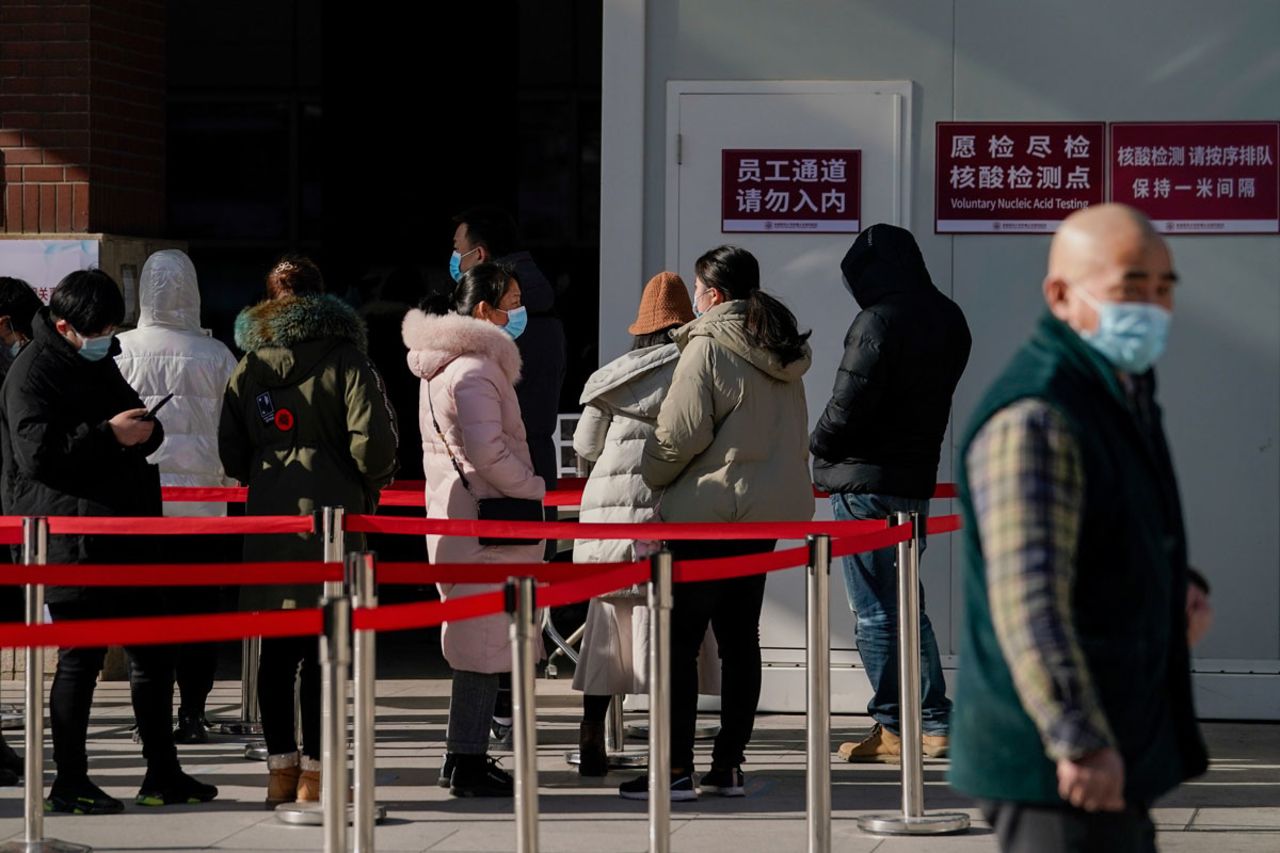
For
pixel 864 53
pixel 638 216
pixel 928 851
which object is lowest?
pixel 928 851

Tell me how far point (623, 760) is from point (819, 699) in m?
1.79

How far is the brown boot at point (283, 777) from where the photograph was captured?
6.67 meters

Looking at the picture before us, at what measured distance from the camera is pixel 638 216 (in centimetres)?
866

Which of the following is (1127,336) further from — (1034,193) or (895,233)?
(1034,193)

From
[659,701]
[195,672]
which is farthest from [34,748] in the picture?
[195,672]

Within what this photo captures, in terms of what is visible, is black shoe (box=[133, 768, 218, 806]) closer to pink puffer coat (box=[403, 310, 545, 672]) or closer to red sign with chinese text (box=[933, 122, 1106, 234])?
pink puffer coat (box=[403, 310, 545, 672])

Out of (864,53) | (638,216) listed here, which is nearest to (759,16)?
(864,53)

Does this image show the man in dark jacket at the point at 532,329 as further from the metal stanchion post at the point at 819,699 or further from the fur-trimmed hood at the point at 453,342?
the metal stanchion post at the point at 819,699

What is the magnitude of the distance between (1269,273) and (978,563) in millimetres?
5567

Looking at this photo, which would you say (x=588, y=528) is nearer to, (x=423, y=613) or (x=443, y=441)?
(x=443, y=441)

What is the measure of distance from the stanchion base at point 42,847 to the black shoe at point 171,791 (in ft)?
2.68

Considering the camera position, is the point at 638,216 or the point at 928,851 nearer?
the point at 928,851

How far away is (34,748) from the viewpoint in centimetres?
583

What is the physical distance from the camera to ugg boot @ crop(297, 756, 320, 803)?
663 cm
